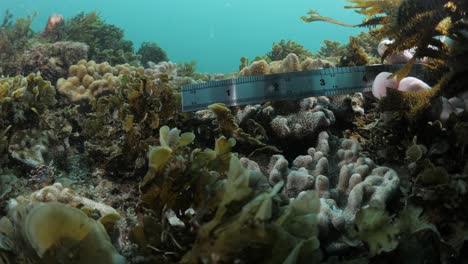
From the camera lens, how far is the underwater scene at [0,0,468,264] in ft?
3.89

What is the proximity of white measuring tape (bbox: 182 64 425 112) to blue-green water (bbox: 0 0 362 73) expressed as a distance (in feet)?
314

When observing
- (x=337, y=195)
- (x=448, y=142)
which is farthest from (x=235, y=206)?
(x=448, y=142)

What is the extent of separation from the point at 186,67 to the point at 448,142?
4.03 metres

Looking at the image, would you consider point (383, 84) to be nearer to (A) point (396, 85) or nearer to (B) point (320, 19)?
(A) point (396, 85)

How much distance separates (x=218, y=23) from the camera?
124 meters

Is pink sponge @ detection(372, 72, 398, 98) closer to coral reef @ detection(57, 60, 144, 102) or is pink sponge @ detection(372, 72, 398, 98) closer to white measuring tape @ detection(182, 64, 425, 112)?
white measuring tape @ detection(182, 64, 425, 112)

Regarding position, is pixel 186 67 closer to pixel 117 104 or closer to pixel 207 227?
Answer: pixel 117 104

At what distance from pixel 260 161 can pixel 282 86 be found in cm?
60

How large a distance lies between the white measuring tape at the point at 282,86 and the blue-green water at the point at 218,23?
3770 inches

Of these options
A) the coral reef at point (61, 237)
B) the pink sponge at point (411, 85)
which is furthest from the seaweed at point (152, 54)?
the coral reef at point (61, 237)

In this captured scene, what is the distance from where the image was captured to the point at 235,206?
1.21 m

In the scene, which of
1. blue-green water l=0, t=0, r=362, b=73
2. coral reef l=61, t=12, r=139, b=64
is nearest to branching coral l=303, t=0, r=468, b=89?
coral reef l=61, t=12, r=139, b=64

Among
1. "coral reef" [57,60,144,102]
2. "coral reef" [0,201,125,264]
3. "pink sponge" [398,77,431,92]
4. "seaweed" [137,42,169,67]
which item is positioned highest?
"seaweed" [137,42,169,67]

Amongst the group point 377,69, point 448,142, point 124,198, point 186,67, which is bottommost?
point 124,198
